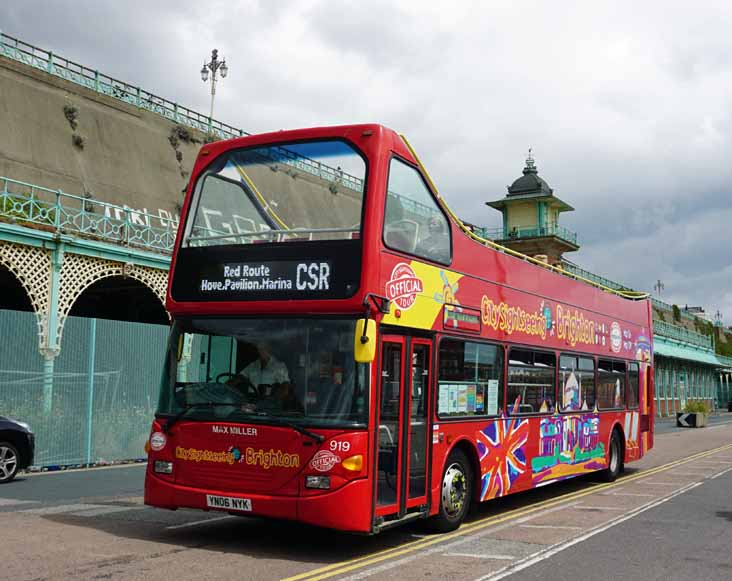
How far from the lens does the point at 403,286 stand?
8.41 meters

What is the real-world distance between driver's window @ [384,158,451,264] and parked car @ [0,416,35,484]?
8.21 m

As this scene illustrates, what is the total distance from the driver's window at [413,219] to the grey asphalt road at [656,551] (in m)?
3.40

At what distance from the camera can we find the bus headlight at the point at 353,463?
7.50 metres

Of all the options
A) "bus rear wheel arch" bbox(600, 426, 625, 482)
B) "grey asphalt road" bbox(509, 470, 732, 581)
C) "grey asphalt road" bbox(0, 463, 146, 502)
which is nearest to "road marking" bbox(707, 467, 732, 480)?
"bus rear wheel arch" bbox(600, 426, 625, 482)

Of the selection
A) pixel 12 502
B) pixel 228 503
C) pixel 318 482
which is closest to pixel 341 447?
pixel 318 482

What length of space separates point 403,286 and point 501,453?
347 cm

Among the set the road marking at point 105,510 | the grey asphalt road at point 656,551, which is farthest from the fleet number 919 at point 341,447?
the road marking at point 105,510

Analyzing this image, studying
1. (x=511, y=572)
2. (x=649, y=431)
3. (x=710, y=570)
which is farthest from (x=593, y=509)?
(x=649, y=431)

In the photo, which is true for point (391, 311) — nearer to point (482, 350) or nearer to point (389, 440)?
point (389, 440)

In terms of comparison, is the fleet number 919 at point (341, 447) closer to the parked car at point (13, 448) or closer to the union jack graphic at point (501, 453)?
the union jack graphic at point (501, 453)

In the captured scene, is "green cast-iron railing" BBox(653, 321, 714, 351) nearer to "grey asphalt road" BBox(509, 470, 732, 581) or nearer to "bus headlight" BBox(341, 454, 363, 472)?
"grey asphalt road" BBox(509, 470, 732, 581)

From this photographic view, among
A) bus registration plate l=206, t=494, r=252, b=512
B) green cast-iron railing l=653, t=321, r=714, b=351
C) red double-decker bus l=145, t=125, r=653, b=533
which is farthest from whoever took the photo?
green cast-iron railing l=653, t=321, r=714, b=351

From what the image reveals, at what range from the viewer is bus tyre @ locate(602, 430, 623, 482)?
15.5m

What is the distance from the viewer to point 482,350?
1024 cm
